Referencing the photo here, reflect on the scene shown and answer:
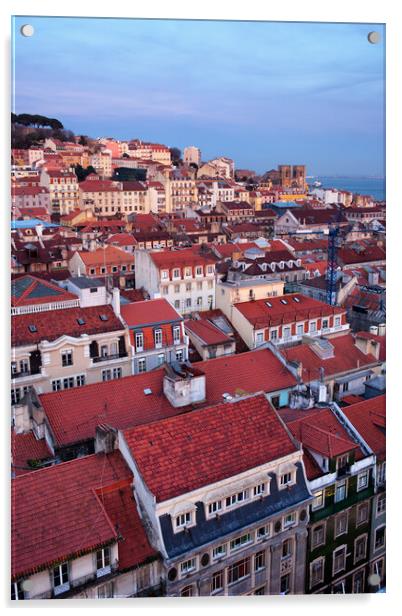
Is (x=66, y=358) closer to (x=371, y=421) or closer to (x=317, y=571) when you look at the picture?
(x=371, y=421)

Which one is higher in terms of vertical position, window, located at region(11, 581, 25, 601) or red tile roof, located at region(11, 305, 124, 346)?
red tile roof, located at region(11, 305, 124, 346)

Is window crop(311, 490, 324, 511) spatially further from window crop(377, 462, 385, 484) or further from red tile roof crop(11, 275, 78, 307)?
red tile roof crop(11, 275, 78, 307)

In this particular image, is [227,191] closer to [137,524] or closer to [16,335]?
[16,335]

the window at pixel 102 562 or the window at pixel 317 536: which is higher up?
the window at pixel 102 562

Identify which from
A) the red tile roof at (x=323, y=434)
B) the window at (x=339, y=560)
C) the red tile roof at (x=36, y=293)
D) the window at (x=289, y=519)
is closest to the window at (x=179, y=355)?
the red tile roof at (x=36, y=293)

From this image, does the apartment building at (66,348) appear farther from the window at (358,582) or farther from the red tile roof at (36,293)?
the window at (358,582)

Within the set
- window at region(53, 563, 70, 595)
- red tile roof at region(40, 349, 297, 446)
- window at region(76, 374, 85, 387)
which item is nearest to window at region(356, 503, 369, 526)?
red tile roof at region(40, 349, 297, 446)

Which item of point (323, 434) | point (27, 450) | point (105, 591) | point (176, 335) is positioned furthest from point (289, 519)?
point (176, 335)
